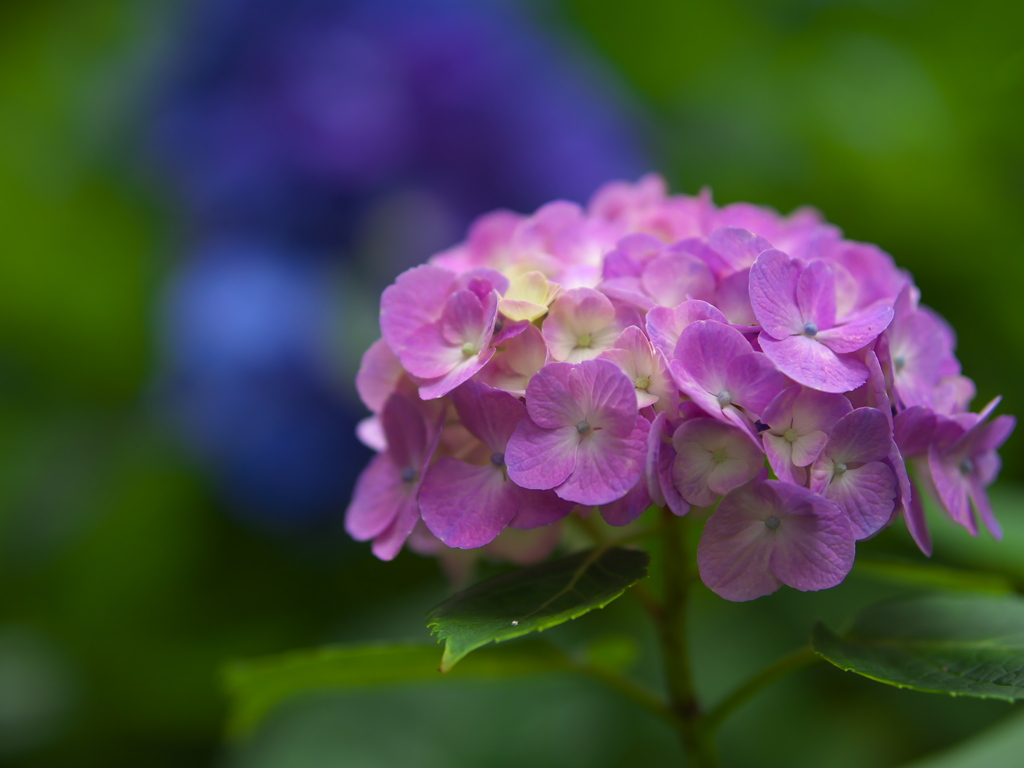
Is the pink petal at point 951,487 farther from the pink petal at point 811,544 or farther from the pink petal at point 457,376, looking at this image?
the pink petal at point 457,376

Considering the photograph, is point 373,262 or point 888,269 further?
point 373,262

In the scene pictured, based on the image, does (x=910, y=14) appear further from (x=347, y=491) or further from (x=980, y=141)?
(x=347, y=491)

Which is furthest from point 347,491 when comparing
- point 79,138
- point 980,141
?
point 980,141

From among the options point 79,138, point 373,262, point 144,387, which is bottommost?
point 144,387

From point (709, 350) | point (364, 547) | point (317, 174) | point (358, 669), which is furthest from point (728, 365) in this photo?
point (317, 174)

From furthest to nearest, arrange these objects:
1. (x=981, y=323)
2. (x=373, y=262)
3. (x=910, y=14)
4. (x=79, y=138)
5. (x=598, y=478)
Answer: (x=79, y=138) < (x=910, y=14) < (x=373, y=262) < (x=981, y=323) < (x=598, y=478)

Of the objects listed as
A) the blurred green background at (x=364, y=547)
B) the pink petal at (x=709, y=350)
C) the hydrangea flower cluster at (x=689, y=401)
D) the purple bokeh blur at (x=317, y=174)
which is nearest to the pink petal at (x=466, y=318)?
the hydrangea flower cluster at (x=689, y=401)

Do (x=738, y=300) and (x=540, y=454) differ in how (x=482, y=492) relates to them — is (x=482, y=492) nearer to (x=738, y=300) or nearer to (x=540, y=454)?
(x=540, y=454)
